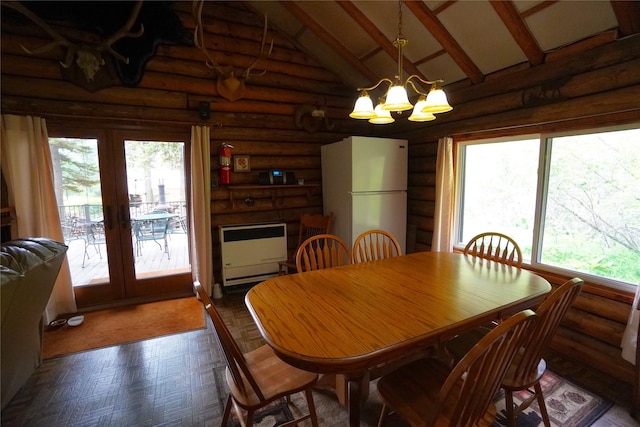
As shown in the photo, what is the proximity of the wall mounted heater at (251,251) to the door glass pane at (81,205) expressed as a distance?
1280mm

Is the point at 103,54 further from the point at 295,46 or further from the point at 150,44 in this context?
the point at 295,46

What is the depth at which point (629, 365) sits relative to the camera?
81.4 inches

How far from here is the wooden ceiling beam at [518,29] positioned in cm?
214

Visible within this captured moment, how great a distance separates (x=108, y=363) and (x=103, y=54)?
279 cm

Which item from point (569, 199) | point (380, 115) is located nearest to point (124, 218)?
point (380, 115)

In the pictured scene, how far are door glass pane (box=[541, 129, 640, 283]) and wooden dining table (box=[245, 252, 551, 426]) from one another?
2.97 feet

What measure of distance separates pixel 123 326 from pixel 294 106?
3.08 metres

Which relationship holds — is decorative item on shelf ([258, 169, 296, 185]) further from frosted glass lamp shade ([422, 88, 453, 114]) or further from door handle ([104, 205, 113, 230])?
frosted glass lamp shade ([422, 88, 453, 114])

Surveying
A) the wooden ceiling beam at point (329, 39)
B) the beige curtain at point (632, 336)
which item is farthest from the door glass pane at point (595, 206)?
the wooden ceiling beam at point (329, 39)

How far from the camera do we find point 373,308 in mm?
1449

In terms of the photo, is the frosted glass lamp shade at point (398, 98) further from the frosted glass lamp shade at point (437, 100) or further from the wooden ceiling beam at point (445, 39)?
the wooden ceiling beam at point (445, 39)

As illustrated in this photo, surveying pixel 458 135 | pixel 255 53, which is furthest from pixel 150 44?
pixel 458 135

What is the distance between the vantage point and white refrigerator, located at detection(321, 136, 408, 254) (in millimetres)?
3371

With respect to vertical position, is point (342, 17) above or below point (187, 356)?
above
